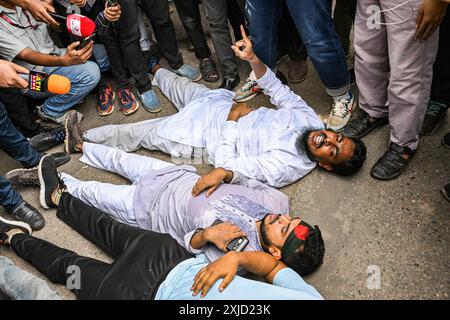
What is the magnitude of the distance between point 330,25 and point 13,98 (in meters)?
2.39

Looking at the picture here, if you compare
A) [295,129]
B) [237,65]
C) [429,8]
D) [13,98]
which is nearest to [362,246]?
[295,129]

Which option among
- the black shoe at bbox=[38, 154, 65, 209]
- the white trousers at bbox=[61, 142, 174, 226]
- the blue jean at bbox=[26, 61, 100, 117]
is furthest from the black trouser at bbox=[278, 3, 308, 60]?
the black shoe at bbox=[38, 154, 65, 209]

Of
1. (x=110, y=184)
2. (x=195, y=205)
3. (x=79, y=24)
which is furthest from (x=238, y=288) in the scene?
(x=79, y=24)

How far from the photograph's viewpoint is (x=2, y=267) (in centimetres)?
247

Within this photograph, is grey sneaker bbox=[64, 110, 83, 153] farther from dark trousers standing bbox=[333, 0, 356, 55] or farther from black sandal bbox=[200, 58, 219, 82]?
dark trousers standing bbox=[333, 0, 356, 55]

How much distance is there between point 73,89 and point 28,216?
3.80ft

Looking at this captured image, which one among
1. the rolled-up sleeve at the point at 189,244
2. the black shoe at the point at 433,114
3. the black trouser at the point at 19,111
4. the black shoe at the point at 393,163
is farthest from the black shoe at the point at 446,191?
the black trouser at the point at 19,111

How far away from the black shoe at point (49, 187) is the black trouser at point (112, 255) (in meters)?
0.22

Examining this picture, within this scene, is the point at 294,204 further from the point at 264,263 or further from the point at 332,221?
the point at 264,263

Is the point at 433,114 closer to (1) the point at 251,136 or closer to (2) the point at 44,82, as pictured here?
(1) the point at 251,136

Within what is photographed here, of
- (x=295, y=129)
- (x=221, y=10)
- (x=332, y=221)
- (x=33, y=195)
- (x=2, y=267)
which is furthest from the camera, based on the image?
(x=221, y=10)

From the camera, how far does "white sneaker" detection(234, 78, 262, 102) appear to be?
3.57 metres

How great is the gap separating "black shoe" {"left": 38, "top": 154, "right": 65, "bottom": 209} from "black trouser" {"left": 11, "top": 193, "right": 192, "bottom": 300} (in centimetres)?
22

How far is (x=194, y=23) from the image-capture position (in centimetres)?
363
